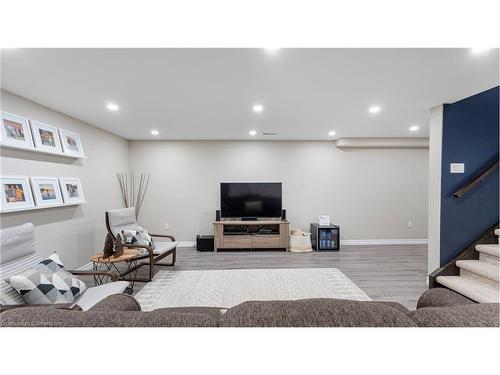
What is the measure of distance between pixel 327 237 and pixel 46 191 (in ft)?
15.3

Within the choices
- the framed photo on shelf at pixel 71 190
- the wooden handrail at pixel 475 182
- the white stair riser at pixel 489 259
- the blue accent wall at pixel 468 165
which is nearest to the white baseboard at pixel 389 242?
the blue accent wall at pixel 468 165

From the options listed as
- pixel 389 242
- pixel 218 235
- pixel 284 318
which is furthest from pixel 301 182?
pixel 284 318

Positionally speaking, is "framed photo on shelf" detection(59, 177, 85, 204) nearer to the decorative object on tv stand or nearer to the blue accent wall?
the decorative object on tv stand

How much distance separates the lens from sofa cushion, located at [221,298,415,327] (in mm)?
760

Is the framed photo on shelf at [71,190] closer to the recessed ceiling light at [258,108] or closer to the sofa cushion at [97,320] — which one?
the recessed ceiling light at [258,108]

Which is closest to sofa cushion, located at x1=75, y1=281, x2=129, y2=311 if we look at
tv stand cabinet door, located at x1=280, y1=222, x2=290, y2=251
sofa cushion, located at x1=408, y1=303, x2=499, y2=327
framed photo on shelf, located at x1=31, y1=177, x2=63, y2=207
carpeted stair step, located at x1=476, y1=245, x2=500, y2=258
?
framed photo on shelf, located at x1=31, y1=177, x2=63, y2=207

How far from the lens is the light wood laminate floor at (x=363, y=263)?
2.88 m

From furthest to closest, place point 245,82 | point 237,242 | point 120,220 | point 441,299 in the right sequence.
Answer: point 237,242 → point 120,220 → point 245,82 → point 441,299

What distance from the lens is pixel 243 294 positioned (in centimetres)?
274

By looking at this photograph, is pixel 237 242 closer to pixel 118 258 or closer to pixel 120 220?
pixel 120 220

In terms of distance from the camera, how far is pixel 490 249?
2.61 meters

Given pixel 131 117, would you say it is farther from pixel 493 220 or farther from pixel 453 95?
pixel 493 220
